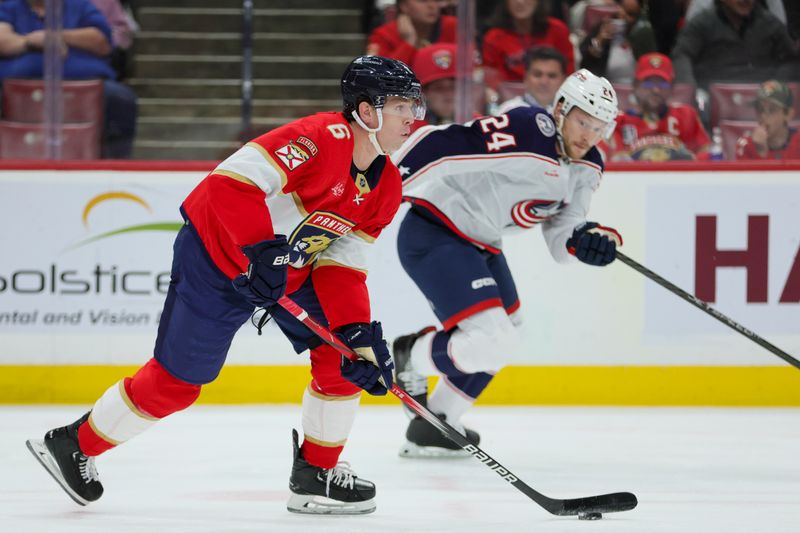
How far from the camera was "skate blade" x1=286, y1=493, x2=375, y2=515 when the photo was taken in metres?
3.16

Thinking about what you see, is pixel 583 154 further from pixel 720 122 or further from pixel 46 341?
pixel 46 341

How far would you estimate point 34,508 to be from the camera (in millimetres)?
3170

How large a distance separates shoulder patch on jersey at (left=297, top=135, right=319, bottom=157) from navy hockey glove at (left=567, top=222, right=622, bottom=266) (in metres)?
1.28

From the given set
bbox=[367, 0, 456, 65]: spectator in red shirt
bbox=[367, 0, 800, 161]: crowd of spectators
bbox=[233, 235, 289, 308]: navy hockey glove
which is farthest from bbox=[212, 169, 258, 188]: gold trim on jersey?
bbox=[367, 0, 456, 65]: spectator in red shirt

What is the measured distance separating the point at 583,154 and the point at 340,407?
1305 millimetres

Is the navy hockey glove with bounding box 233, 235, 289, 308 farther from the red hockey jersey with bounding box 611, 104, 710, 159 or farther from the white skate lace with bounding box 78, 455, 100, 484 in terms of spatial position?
the red hockey jersey with bounding box 611, 104, 710, 159

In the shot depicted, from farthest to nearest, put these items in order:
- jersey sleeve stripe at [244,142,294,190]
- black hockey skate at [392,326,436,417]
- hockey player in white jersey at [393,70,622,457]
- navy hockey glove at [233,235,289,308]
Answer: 1. black hockey skate at [392,326,436,417]
2. hockey player in white jersey at [393,70,622,457]
3. jersey sleeve stripe at [244,142,294,190]
4. navy hockey glove at [233,235,289,308]

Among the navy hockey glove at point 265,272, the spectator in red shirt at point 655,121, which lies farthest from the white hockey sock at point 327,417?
the spectator in red shirt at point 655,121

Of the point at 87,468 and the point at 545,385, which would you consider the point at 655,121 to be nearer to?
the point at 545,385

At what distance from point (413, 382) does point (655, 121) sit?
1842mm

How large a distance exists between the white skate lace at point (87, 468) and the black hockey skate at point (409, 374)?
1.32 m

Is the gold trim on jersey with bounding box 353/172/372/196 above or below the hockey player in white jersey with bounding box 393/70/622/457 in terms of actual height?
above

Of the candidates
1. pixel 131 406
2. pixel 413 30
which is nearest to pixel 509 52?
pixel 413 30

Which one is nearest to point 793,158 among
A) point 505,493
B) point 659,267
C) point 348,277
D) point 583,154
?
point 659,267
